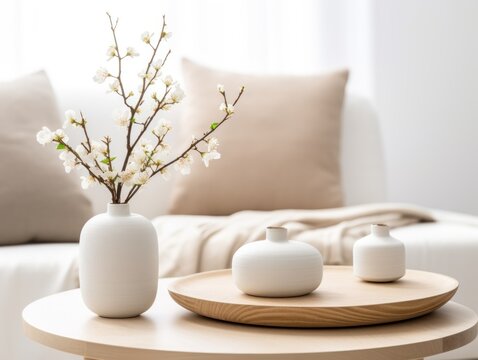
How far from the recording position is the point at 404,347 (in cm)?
115

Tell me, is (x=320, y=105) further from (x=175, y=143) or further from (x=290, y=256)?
(x=290, y=256)

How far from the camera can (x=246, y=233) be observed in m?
2.31

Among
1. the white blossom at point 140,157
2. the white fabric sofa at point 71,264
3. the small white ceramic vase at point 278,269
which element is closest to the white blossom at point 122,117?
the white blossom at point 140,157

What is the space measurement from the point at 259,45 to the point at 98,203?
1.28m

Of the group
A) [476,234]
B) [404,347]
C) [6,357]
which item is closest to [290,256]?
[404,347]

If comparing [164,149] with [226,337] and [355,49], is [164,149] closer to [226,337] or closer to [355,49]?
[226,337]

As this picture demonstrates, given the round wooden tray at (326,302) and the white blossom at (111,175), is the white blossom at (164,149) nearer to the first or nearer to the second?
the white blossom at (111,175)

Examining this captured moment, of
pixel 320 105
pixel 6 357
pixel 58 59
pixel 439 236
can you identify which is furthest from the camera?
pixel 58 59

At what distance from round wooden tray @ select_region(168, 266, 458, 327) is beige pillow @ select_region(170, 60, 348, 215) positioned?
1.33 metres

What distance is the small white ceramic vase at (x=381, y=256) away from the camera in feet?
5.02

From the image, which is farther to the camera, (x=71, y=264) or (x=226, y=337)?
(x=71, y=264)

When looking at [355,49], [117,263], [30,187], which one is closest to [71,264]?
[30,187]

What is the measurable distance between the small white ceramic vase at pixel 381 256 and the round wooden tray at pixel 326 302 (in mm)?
19

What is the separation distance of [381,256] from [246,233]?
0.82m
